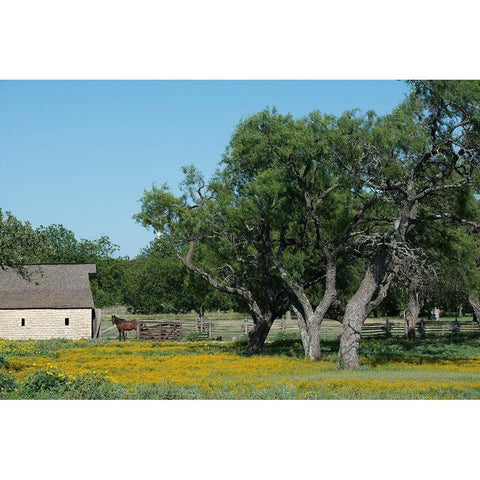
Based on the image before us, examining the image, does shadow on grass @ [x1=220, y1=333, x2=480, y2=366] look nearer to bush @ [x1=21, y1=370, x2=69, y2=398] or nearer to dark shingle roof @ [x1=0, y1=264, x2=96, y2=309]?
bush @ [x1=21, y1=370, x2=69, y2=398]

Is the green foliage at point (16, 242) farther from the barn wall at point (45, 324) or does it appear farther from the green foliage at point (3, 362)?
the barn wall at point (45, 324)

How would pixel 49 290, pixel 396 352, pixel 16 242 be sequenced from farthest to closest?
pixel 49 290 → pixel 396 352 → pixel 16 242

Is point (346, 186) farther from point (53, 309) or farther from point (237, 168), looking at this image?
point (53, 309)

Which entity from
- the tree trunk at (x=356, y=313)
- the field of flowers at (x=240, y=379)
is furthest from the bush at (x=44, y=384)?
the tree trunk at (x=356, y=313)

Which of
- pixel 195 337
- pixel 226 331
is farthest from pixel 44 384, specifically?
pixel 226 331

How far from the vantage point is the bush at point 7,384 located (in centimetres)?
1641

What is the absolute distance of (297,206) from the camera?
1113 inches

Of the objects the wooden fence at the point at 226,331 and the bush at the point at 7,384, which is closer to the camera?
the bush at the point at 7,384

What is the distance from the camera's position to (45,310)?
150 ft

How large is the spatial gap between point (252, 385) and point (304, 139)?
10956 mm

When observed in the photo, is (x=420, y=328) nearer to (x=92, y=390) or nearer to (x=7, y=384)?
(x=92, y=390)

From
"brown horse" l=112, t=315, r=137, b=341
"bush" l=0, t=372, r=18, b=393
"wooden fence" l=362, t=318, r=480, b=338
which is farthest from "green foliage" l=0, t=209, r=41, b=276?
"wooden fence" l=362, t=318, r=480, b=338

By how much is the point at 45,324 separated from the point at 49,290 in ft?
8.62
